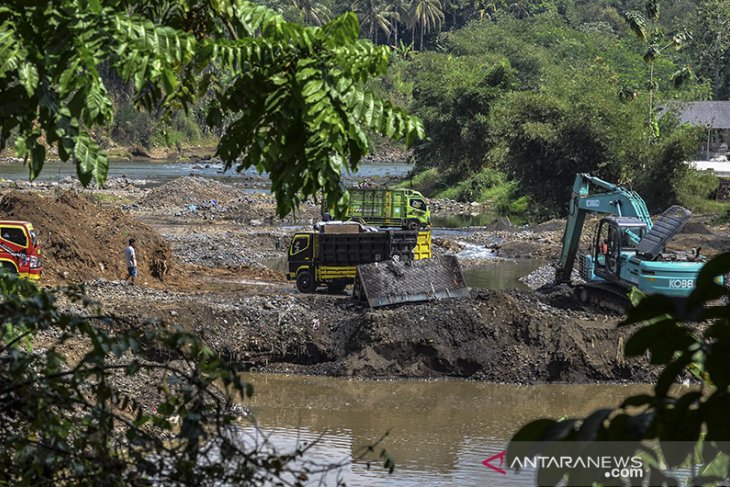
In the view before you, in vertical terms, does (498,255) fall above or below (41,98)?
below

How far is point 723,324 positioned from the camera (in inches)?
140

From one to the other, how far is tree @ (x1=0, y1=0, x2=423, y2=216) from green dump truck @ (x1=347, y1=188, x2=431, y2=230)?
33452 mm

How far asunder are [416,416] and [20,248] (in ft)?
35.6

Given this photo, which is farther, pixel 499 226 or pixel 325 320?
pixel 499 226

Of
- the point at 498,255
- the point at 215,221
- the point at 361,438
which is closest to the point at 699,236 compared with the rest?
the point at 498,255

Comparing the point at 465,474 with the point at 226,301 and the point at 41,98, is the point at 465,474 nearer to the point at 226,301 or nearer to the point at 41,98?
the point at 226,301

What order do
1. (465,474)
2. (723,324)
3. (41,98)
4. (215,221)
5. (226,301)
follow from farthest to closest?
(215,221), (226,301), (465,474), (41,98), (723,324)

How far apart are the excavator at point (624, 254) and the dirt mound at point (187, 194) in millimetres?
29913

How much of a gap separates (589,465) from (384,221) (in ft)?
121

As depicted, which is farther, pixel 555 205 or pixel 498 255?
pixel 555 205

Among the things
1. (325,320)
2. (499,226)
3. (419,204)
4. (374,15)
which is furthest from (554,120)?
(374,15)

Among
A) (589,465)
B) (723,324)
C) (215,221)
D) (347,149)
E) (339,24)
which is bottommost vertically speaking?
(215,221)

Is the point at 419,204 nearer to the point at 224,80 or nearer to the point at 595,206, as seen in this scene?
the point at 595,206

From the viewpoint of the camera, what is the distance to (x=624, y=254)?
2538 cm
